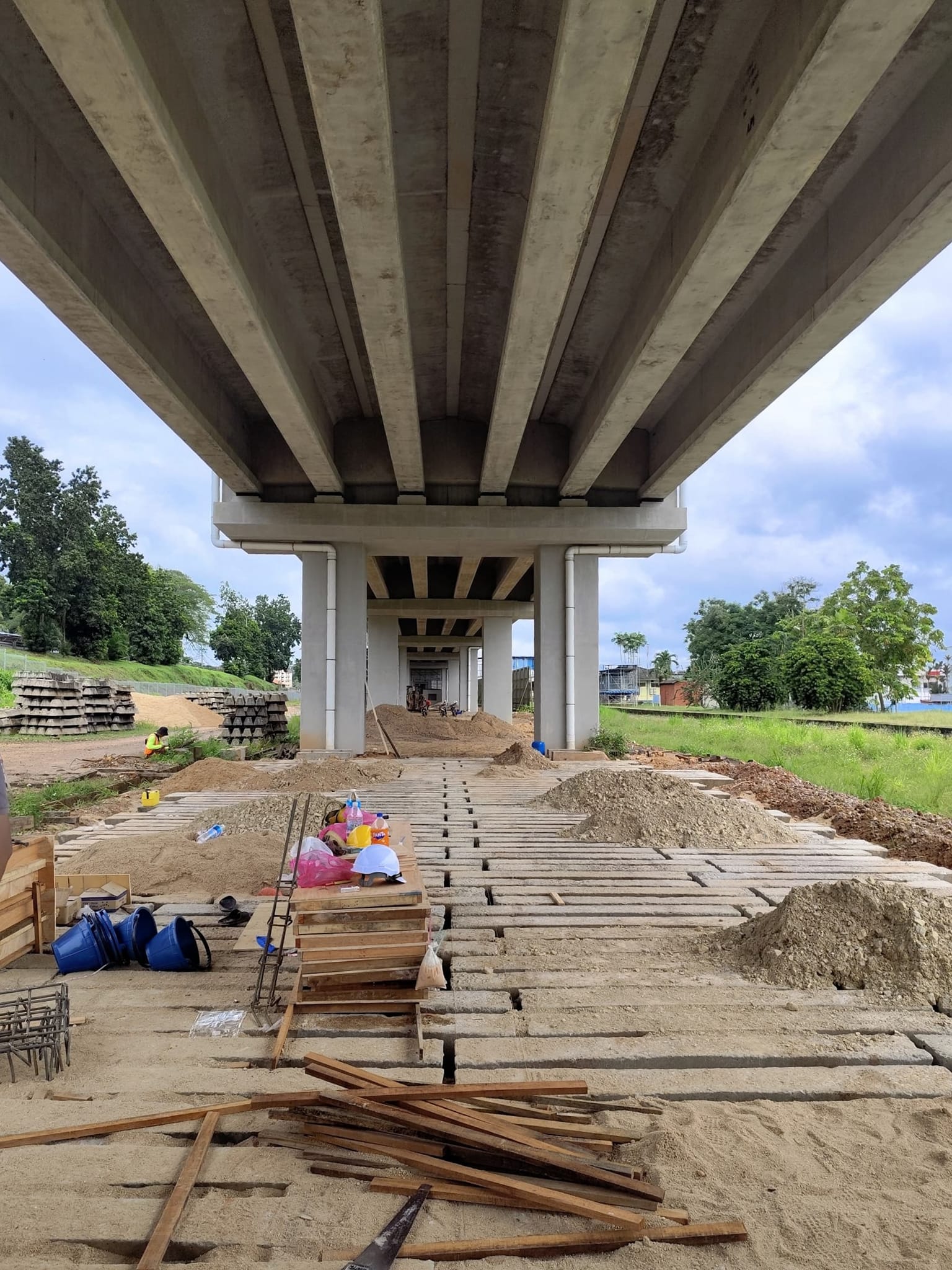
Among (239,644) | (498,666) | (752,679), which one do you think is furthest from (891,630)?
(239,644)

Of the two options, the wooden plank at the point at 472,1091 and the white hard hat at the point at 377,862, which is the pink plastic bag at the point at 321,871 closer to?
the white hard hat at the point at 377,862

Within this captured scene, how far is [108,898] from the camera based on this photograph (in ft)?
16.2

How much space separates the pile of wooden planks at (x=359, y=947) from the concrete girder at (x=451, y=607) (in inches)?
977

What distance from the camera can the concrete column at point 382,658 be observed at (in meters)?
32.1

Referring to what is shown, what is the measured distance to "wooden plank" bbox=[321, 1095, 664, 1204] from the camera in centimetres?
223

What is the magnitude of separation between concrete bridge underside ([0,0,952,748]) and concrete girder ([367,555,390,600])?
887 centimetres

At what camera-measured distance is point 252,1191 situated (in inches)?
88.7

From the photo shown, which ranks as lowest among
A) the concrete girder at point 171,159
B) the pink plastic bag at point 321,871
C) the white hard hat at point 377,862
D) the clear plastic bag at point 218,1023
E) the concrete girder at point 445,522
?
the clear plastic bag at point 218,1023

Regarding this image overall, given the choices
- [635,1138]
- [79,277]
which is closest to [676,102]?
[79,277]

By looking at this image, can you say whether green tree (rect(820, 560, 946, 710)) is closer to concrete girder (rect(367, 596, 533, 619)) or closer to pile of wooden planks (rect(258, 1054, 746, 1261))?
concrete girder (rect(367, 596, 533, 619))

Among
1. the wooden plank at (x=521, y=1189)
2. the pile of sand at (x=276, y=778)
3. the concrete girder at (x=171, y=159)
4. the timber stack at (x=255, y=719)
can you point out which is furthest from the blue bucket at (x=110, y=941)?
the timber stack at (x=255, y=719)

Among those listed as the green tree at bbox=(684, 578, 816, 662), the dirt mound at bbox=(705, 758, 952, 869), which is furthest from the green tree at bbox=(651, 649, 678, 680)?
the dirt mound at bbox=(705, 758, 952, 869)

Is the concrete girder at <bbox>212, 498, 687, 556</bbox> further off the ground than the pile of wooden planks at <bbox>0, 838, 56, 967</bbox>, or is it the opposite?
the concrete girder at <bbox>212, 498, 687, 556</bbox>

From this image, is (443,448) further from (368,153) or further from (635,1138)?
(635,1138)
